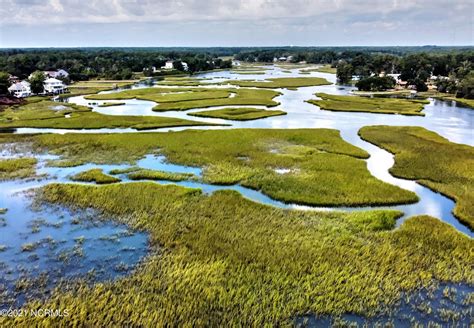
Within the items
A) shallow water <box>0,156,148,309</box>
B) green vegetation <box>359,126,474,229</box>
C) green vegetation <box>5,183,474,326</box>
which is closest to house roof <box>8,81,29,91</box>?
shallow water <box>0,156,148,309</box>

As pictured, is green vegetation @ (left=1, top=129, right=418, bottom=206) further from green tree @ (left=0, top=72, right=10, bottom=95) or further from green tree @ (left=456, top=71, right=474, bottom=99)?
green tree @ (left=456, top=71, right=474, bottom=99)

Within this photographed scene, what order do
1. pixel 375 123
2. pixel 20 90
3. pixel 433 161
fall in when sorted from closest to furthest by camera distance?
pixel 433 161 < pixel 375 123 < pixel 20 90

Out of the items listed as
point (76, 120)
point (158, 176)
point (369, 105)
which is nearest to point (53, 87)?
point (76, 120)

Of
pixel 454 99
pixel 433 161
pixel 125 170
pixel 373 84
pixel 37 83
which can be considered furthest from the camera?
pixel 373 84

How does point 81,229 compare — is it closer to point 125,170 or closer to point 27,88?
point 125,170

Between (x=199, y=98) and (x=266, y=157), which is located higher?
(x=199, y=98)

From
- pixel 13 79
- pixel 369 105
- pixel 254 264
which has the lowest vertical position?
pixel 254 264

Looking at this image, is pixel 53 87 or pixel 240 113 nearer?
pixel 240 113
